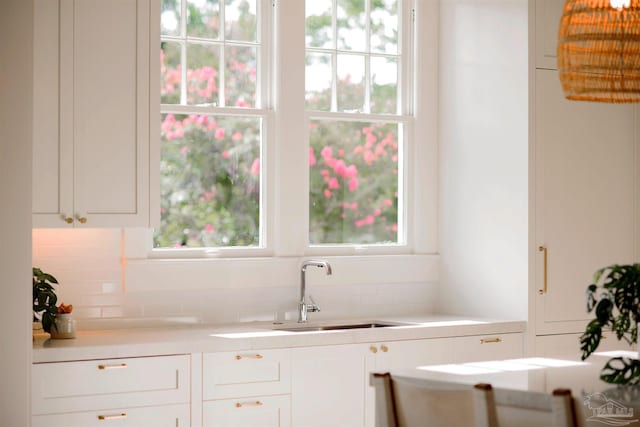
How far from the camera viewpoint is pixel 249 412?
14.1 ft

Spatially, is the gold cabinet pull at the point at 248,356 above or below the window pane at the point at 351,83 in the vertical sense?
below

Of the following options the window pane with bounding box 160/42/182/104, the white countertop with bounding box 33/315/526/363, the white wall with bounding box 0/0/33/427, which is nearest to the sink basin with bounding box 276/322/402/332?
the white countertop with bounding box 33/315/526/363

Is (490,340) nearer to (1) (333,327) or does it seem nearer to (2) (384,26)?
(1) (333,327)

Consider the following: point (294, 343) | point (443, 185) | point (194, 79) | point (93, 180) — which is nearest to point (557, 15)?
point (443, 185)

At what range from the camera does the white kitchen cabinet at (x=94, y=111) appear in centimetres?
419

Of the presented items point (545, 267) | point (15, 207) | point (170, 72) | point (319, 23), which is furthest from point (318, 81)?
point (15, 207)

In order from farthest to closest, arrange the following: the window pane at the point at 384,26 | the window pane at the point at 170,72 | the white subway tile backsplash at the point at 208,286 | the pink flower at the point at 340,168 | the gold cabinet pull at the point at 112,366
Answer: the window pane at the point at 384,26 → the pink flower at the point at 340,168 → the window pane at the point at 170,72 → the white subway tile backsplash at the point at 208,286 → the gold cabinet pull at the point at 112,366

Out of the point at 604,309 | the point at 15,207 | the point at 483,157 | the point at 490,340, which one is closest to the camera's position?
the point at 604,309

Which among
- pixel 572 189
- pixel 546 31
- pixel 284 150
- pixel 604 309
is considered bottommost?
pixel 604 309

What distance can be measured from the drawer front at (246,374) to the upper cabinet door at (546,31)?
2101 millimetres

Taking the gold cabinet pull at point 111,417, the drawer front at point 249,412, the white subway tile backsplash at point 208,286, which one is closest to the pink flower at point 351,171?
the white subway tile backsplash at point 208,286

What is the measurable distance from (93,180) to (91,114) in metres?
0.30

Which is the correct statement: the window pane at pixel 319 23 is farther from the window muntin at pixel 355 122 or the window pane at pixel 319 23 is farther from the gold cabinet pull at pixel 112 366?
the gold cabinet pull at pixel 112 366

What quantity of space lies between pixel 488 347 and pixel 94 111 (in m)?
2.29
